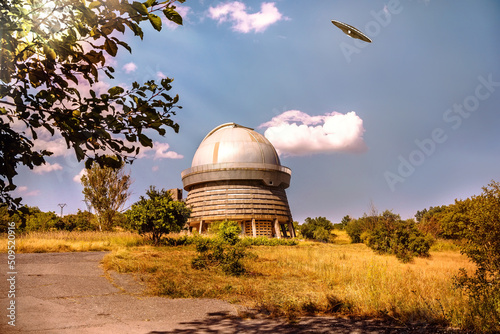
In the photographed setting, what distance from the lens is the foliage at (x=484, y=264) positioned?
19.5 ft

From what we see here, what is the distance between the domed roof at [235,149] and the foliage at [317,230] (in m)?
12.4

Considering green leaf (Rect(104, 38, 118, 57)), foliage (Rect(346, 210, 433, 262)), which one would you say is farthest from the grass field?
foliage (Rect(346, 210, 433, 262))

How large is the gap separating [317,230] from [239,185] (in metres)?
15.8

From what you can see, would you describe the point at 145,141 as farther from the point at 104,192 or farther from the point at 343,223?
the point at 343,223

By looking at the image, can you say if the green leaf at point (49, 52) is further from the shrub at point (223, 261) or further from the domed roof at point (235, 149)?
the domed roof at point (235, 149)

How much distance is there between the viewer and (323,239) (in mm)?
48719

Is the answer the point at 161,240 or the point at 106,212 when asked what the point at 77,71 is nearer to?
the point at 161,240

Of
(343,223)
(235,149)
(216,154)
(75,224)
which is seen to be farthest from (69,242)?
(343,223)

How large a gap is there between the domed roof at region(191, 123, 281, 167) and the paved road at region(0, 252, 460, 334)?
1212 inches

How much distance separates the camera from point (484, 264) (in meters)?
8.73

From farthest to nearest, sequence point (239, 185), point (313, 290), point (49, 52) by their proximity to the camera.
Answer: point (239, 185), point (313, 290), point (49, 52)

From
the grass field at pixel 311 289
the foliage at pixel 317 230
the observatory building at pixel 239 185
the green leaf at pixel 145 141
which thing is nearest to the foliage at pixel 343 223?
the foliage at pixel 317 230

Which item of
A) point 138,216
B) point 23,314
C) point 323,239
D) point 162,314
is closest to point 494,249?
point 162,314

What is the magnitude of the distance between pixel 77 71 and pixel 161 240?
890 inches
